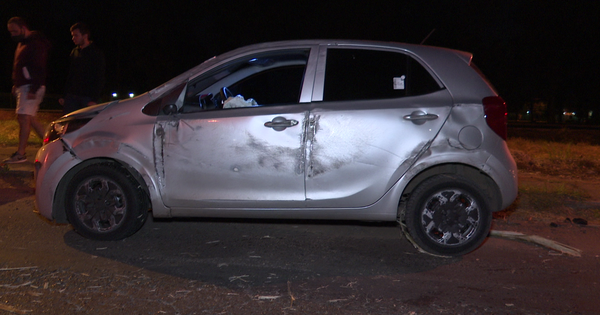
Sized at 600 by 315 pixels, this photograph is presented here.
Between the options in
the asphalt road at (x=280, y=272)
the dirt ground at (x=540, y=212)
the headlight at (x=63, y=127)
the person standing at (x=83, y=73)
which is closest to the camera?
the asphalt road at (x=280, y=272)

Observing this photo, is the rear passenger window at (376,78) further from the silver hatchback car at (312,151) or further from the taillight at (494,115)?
the taillight at (494,115)

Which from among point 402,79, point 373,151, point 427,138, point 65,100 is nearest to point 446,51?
point 402,79

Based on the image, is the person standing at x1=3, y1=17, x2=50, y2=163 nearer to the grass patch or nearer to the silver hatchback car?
the silver hatchback car

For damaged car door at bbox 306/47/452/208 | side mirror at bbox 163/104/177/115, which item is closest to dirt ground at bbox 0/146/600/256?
damaged car door at bbox 306/47/452/208

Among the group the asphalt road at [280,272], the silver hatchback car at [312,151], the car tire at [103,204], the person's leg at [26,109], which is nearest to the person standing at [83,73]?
Answer: the person's leg at [26,109]

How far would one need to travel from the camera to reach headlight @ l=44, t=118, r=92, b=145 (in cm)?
489

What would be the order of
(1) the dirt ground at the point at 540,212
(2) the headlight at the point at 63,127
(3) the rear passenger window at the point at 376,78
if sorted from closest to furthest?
1. (3) the rear passenger window at the point at 376,78
2. (2) the headlight at the point at 63,127
3. (1) the dirt ground at the point at 540,212

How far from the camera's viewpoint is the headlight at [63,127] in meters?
4.89

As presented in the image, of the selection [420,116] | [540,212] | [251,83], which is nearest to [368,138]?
[420,116]

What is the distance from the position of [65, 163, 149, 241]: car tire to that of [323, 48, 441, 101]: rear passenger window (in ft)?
6.46

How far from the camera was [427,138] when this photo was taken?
450 cm

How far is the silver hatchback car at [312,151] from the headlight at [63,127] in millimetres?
23

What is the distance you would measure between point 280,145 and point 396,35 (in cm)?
2244

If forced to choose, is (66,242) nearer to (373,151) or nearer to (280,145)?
(280,145)
